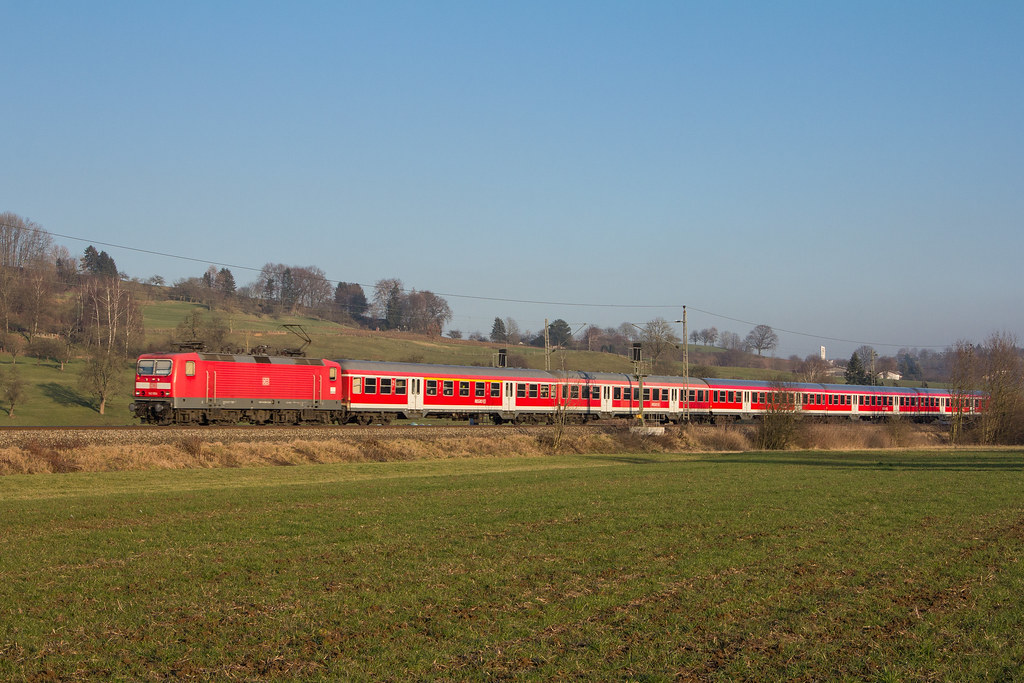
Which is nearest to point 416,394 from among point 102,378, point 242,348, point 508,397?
point 508,397

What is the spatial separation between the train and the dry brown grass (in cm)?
237

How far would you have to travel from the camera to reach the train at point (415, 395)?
42.4 meters

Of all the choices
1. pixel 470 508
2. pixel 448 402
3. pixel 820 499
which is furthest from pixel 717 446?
pixel 470 508

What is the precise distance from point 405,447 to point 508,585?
2600cm

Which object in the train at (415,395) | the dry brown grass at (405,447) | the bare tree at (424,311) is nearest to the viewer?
the dry brown grass at (405,447)

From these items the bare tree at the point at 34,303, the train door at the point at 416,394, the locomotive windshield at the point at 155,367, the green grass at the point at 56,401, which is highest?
the bare tree at the point at 34,303

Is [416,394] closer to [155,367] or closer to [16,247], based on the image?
[155,367]

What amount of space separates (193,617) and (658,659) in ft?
17.2

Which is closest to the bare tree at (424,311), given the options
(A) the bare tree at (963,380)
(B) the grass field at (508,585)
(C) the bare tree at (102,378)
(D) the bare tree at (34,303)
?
(D) the bare tree at (34,303)

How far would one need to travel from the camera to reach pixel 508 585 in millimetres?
11211

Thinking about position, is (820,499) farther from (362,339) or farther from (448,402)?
(362,339)

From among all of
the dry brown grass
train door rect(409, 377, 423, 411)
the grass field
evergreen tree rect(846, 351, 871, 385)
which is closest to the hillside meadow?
the dry brown grass

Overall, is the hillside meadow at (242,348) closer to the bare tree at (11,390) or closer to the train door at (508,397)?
the bare tree at (11,390)

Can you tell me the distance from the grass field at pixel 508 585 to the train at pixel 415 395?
21.5 metres
